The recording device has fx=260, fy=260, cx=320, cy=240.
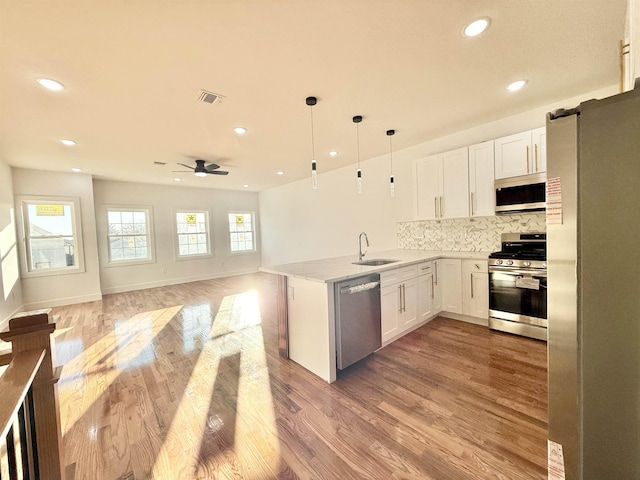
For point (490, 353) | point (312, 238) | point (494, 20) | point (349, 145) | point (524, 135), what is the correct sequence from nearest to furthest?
point (494, 20)
point (490, 353)
point (524, 135)
point (349, 145)
point (312, 238)

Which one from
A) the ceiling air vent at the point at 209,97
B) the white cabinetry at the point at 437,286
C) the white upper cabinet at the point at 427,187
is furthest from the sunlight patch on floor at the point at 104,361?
the white upper cabinet at the point at 427,187

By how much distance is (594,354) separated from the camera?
806 millimetres

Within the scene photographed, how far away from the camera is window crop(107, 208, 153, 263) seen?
6.42 metres

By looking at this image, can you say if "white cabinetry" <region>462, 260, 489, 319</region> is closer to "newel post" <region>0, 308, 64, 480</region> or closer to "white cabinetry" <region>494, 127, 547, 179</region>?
"white cabinetry" <region>494, 127, 547, 179</region>

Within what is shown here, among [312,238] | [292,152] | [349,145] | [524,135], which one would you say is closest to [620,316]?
[524,135]

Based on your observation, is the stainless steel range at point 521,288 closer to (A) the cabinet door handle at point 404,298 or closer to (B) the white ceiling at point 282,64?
(A) the cabinet door handle at point 404,298

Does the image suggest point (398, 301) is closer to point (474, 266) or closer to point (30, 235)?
point (474, 266)

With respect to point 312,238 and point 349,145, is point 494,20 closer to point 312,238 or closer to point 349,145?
Result: point 349,145

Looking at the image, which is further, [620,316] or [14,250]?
[14,250]

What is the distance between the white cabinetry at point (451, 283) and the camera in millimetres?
3586

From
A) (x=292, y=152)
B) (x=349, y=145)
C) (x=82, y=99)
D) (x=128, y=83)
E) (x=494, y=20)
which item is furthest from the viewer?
(x=292, y=152)

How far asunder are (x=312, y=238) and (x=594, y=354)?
19.8 ft

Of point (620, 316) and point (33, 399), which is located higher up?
point (620, 316)

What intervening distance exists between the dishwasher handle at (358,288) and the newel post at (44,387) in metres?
1.82
